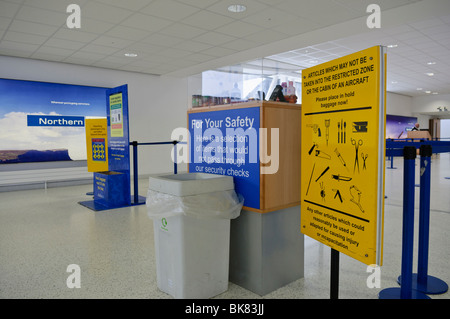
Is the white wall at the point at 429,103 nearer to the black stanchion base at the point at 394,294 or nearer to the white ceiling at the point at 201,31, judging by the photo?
the white ceiling at the point at 201,31

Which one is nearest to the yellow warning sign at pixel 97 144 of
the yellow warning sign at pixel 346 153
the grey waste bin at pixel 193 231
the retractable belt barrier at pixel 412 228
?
the grey waste bin at pixel 193 231

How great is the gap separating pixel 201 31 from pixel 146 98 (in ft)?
12.0

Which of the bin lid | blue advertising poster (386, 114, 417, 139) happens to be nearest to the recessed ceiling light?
the bin lid

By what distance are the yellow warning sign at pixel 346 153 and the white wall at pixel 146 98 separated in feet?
23.1

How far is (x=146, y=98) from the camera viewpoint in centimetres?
852

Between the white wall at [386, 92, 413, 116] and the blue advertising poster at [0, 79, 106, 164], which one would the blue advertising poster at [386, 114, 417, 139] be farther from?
the blue advertising poster at [0, 79, 106, 164]

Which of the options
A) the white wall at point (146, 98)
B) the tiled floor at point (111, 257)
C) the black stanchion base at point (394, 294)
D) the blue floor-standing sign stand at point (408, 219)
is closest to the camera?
the blue floor-standing sign stand at point (408, 219)

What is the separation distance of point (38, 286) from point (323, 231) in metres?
1.97

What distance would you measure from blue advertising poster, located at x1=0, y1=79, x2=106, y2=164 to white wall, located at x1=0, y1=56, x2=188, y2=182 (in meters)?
0.31

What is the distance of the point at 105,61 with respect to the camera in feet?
23.3

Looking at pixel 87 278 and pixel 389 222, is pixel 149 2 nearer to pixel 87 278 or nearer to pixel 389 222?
pixel 87 278

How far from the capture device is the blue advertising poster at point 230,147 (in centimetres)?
197

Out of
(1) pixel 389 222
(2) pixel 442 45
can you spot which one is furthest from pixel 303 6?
(2) pixel 442 45
